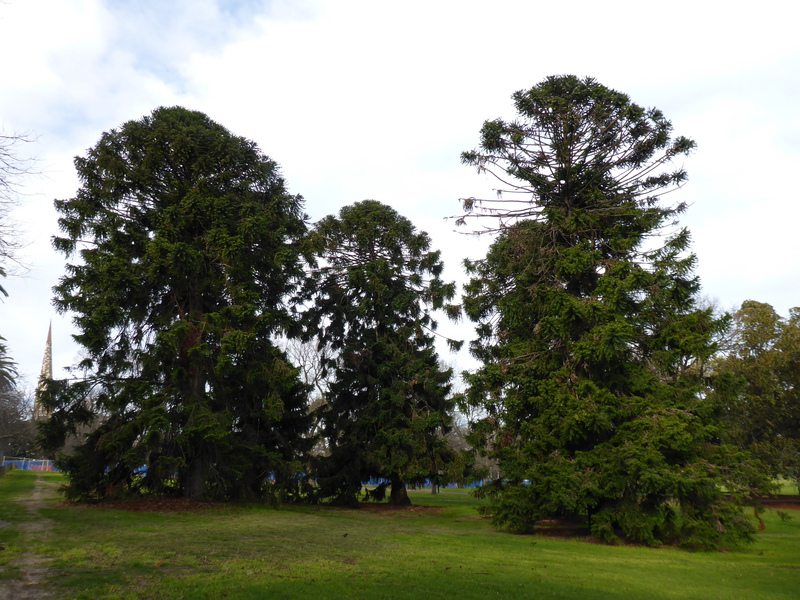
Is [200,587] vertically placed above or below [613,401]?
below

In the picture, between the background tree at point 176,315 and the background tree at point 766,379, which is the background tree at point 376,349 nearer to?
the background tree at point 176,315

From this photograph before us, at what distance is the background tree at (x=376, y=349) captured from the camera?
2614cm

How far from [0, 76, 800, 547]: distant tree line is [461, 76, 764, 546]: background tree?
8 cm

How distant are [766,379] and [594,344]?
63.9 feet

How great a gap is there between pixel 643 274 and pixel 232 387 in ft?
55.8

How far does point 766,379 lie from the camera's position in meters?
29.7

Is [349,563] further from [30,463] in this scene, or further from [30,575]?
[30,463]

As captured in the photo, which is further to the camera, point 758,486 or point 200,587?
point 758,486

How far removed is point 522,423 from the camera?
17.7 meters

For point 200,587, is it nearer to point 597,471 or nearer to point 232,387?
point 597,471

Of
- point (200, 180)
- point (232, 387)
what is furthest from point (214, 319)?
point (200, 180)

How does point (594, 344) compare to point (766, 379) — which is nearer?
point (594, 344)

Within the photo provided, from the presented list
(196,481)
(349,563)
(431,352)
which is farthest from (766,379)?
(196,481)

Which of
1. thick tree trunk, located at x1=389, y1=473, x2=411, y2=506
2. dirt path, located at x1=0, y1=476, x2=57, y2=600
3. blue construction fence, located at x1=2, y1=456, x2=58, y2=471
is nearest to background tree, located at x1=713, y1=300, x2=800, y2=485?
thick tree trunk, located at x1=389, y1=473, x2=411, y2=506
